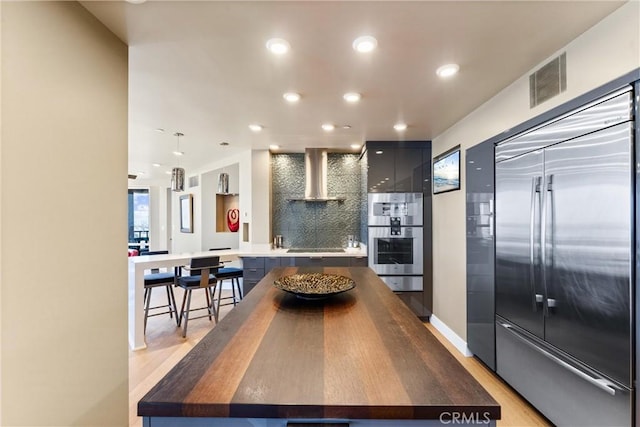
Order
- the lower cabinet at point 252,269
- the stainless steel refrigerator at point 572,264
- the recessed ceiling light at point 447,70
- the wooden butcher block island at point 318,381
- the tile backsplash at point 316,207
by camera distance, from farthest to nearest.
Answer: the tile backsplash at point 316,207 < the lower cabinet at point 252,269 < the recessed ceiling light at point 447,70 < the stainless steel refrigerator at point 572,264 < the wooden butcher block island at point 318,381

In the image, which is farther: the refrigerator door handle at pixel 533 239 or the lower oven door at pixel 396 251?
the lower oven door at pixel 396 251

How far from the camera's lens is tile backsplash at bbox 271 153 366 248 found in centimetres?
482

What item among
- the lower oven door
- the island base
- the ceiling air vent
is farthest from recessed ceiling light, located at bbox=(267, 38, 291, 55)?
the lower oven door

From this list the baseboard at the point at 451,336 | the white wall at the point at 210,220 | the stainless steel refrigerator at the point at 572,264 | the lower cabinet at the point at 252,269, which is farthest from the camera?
the white wall at the point at 210,220

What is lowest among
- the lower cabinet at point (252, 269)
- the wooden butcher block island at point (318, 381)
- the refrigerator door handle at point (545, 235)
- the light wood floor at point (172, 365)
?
the light wood floor at point (172, 365)

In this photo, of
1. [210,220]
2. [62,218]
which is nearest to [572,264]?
[62,218]

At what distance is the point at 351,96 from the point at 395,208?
1.90 m

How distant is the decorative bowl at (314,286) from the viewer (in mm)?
1616

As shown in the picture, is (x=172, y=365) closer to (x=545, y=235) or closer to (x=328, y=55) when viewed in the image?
(x=328, y=55)

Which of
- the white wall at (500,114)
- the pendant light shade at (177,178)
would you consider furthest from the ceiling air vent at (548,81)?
the pendant light shade at (177,178)

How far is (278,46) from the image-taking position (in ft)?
5.74

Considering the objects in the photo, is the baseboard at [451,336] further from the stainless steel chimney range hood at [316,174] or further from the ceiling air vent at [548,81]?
the ceiling air vent at [548,81]

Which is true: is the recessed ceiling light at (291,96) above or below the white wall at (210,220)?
above

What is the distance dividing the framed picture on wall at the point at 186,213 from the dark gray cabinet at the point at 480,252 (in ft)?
20.0
